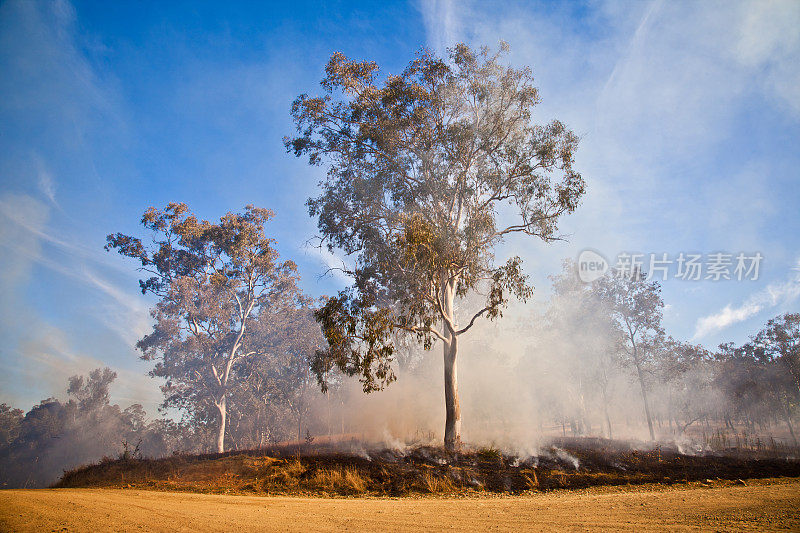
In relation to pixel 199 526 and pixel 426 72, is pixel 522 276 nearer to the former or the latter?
pixel 426 72

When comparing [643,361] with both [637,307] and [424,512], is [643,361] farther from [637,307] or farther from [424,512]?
[424,512]

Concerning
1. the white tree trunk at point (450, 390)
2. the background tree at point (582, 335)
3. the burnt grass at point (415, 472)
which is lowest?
the burnt grass at point (415, 472)

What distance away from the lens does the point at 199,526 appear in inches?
213

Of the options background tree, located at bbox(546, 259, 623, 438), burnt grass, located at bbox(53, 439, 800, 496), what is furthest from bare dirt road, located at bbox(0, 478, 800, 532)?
background tree, located at bbox(546, 259, 623, 438)

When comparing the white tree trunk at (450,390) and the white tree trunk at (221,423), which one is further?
the white tree trunk at (221,423)

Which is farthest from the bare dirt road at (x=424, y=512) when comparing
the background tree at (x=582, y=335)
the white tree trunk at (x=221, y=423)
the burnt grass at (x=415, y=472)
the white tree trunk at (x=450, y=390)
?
Answer: the background tree at (x=582, y=335)

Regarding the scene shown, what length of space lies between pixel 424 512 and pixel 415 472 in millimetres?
4114

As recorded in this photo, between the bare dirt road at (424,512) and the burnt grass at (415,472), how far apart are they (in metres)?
1.38

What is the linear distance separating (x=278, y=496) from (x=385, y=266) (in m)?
10.0

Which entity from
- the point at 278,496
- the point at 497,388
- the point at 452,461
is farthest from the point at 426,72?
the point at 497,388

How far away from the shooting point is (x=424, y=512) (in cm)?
A: 659

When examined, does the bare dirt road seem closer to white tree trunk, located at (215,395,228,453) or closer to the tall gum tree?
the tall gum tree

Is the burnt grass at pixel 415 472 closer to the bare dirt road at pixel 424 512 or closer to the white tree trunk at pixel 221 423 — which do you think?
the bare dirt road at pixel 424 512

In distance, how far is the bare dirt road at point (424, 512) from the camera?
5191 millimetres
